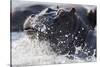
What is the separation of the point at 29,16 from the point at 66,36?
49cm

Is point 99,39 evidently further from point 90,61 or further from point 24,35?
point 24,35

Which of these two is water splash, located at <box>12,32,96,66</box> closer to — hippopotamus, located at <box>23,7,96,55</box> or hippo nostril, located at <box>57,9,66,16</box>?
hippopotamus, located at <box>23,7,96,55</box>

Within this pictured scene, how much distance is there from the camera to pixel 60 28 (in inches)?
88.5

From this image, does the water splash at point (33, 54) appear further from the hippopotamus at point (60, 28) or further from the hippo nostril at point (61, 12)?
the hippo nostril at point (61, 12)

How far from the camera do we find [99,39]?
242 cm

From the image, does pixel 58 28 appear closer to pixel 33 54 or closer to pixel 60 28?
pixel 60 28

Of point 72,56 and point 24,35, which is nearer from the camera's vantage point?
point 24,35

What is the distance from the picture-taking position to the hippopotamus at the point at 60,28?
218 cm

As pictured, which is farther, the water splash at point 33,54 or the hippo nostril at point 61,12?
the hippo nostril at point 61,12

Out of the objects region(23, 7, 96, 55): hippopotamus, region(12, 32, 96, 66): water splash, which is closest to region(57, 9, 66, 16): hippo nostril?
region(23, 7, 96, 55): hippopotamus

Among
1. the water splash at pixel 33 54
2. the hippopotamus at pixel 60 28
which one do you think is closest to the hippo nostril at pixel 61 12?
the hippopotamus at pixel 60 28
